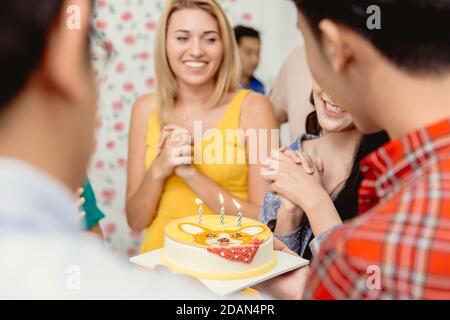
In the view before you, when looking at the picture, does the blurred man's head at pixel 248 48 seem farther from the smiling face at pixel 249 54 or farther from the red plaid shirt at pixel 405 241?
the red plaid shirt at pixel 405 241

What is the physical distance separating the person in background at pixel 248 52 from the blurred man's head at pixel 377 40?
1.12 m

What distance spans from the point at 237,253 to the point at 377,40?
1.71 feet

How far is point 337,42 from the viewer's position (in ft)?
1.51

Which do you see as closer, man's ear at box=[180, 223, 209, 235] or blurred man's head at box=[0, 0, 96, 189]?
blurred man's head at box=[0, 0, 96, 189]

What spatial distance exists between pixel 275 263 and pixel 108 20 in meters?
1.22

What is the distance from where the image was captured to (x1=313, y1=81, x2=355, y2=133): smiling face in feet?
3.27

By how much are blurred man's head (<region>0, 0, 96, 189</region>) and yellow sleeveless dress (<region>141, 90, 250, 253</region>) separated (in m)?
0.87

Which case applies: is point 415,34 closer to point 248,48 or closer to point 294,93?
point 294,93

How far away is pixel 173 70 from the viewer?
1.35 meters

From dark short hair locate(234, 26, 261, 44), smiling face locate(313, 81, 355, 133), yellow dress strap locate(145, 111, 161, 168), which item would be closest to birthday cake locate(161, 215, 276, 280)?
smiling face locate(313, 81, 355, 133)

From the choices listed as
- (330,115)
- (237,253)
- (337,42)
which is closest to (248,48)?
(330,115)

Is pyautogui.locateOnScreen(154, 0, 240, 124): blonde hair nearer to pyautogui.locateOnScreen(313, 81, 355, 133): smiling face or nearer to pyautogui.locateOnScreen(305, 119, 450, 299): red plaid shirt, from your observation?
pyautogui.locateOnScreen(313, 81, 355, 133): smiling face

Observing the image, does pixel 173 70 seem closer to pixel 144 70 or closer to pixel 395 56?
pixel 144 70
